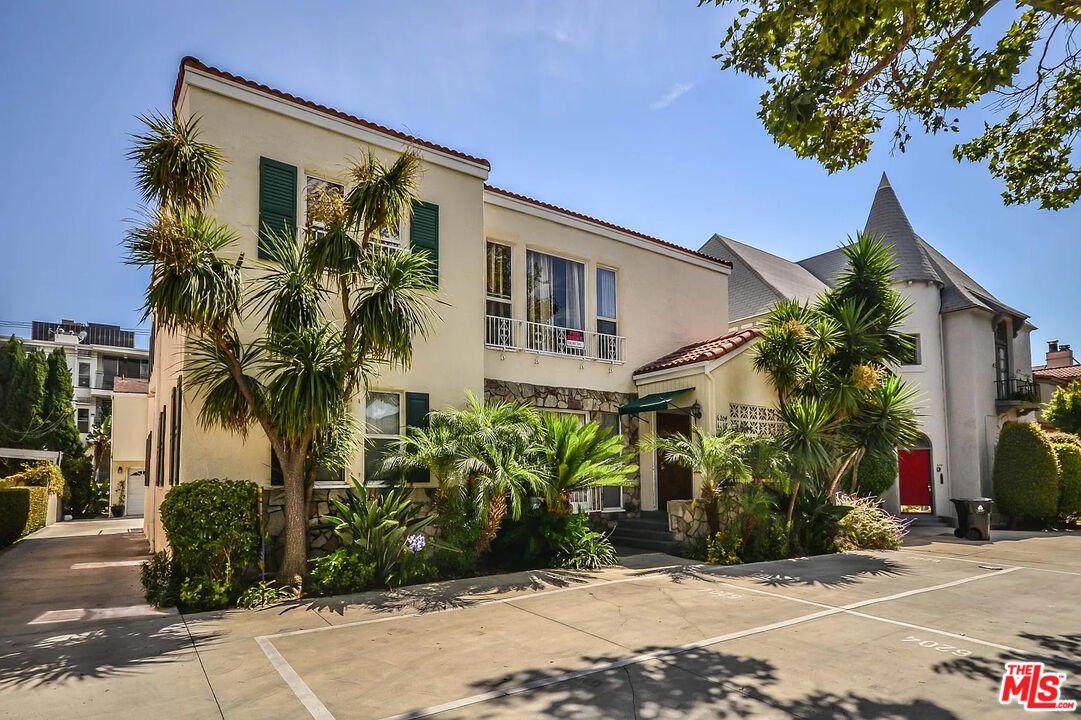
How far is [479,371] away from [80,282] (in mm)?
17060

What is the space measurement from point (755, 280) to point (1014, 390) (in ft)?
31.6

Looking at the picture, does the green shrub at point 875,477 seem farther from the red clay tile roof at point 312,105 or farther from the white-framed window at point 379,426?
the white-framed window at point 379,426

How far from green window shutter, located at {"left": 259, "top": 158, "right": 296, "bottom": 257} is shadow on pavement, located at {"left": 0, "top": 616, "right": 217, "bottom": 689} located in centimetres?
541

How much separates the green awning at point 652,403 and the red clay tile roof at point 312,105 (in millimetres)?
5772

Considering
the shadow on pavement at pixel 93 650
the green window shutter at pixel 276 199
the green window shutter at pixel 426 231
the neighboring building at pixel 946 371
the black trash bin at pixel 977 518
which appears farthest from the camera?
the neighboring building at pixel 946 371

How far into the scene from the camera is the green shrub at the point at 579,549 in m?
10.8

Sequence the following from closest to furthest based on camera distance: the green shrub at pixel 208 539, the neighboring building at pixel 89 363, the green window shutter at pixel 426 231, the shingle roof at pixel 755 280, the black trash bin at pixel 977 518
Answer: the green shrub at pixel 208 539 → the green window shutter at pixel 426 231 → the black trash bin at pixel 977 518 → the shingle roof at pixel 755 280 → the neighboring building at pixel 89 363

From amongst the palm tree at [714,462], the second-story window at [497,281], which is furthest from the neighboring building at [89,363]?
the palm tree at [714,462]

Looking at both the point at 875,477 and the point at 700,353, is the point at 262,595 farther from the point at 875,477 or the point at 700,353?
the point at 875,477

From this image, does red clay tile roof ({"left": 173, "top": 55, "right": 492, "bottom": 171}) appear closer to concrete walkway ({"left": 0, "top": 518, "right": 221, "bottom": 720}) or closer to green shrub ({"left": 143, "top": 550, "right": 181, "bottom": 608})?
green shrub ({"left": 143, "top": 550, "right": 181, "bottom": 608})

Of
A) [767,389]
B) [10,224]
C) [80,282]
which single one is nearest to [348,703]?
[767,389]

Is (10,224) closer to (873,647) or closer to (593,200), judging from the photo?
(593,200)

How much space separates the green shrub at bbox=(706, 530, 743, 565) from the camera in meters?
11.5

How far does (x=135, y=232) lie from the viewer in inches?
308
